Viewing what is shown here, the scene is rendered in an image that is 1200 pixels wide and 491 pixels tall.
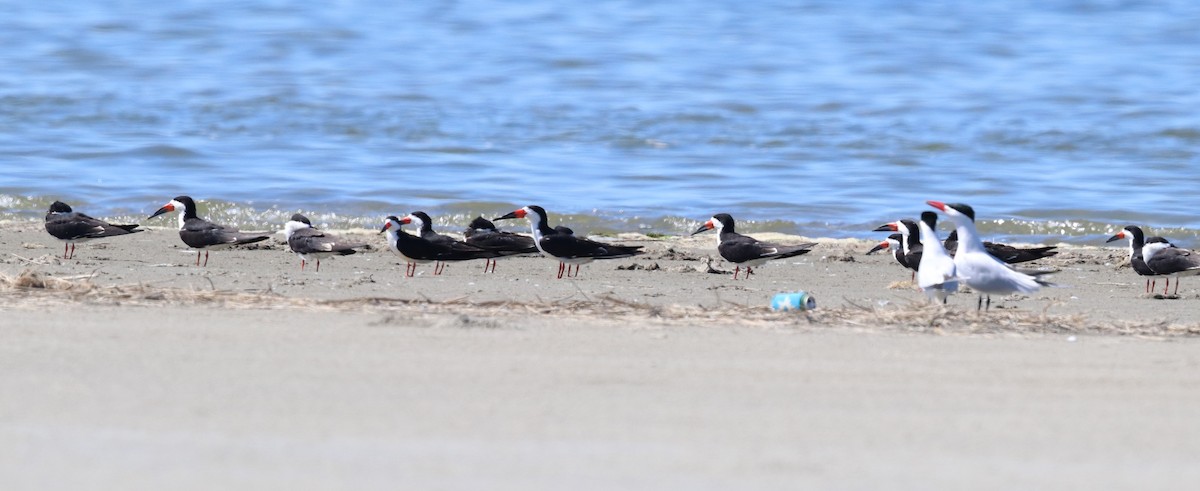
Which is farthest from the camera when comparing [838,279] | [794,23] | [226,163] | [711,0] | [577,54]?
[711,0]

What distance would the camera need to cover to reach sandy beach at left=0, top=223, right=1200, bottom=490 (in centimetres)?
371

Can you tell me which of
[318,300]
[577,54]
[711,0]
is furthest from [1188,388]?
[711,0]

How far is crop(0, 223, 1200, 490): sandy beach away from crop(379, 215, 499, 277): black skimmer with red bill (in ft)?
10.5

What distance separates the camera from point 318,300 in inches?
244

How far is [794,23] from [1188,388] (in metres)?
26.9

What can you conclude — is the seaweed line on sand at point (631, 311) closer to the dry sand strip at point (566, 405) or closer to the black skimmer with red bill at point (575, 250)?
the dry sand strip at point (566, 405)

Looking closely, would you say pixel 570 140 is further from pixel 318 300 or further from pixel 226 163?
pixel 318 300

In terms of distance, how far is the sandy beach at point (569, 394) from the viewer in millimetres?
3705

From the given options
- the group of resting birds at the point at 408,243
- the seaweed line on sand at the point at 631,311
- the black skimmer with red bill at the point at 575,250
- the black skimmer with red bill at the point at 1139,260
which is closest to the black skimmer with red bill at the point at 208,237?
the group of resting birds at the point at 408,243

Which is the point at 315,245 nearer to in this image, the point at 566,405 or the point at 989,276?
the point at 989,276

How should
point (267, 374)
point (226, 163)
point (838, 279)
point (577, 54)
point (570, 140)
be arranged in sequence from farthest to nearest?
point (577, 54), point (570, 140), point (226, 163), point (838, 279), point (267, 374)

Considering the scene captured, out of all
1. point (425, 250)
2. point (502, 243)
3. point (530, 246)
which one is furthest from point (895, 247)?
Result: point (425, 250)

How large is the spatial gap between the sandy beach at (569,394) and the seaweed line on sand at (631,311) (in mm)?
19

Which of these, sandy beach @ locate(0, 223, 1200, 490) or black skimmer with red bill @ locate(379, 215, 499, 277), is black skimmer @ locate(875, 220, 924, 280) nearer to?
black skimmer with red bill @ locate(379, 215, 499, 277)
